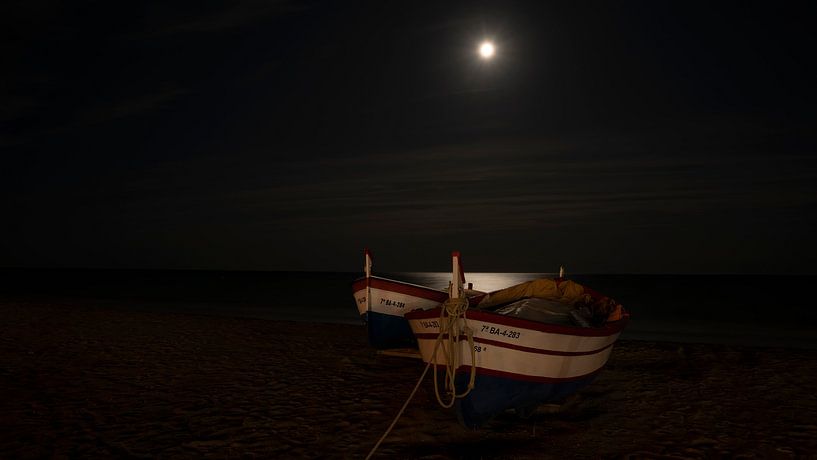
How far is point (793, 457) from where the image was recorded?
264 inches

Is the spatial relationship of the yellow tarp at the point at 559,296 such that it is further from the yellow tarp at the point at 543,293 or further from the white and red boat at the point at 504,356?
the white and red boat at the point at 504,356

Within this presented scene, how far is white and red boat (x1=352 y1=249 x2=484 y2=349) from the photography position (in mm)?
12586

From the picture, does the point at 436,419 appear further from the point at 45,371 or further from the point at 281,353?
the point at 45,371

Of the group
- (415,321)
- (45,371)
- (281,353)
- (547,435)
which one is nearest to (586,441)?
(547,435)

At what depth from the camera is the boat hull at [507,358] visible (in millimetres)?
6695

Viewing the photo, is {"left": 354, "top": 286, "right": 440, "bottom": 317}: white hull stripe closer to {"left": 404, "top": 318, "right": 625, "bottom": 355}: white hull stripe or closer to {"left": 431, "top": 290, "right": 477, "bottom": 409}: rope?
{"left": 404, "top": 318, "right": 625, "bottom": 355}: white hull stripe

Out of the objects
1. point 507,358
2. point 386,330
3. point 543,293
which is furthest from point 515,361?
point 386,330

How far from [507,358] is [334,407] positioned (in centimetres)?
350

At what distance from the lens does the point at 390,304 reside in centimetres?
1277

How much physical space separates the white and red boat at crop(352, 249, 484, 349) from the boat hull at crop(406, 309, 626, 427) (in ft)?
16.3

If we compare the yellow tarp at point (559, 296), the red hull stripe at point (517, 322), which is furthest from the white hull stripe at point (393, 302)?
the red hull stripe at point (517, 322)

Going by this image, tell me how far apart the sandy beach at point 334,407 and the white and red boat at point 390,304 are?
2.10ft

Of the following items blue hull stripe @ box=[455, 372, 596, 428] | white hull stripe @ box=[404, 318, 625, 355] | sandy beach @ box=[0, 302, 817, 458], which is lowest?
sandy beach @ box=[0, 302, 817, 458]

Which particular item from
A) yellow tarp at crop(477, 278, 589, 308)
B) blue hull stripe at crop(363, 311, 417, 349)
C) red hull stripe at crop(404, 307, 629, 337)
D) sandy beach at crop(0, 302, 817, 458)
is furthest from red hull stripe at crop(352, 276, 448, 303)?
red hull stripe at crop(404, 307, 629, 337)
